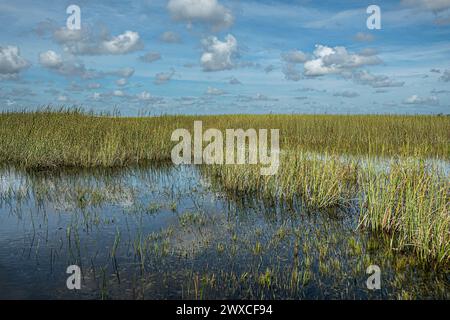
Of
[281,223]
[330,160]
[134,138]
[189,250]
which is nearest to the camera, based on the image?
[189,250]

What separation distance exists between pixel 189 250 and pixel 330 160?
4663mm

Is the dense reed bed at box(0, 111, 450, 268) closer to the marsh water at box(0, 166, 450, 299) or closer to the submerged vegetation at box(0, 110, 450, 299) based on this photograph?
the submerged vegetation at box(0, 110, 450, 299)

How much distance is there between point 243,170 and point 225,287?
533 centimetres

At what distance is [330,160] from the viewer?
345 inches

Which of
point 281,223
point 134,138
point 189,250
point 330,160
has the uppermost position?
point 134,138

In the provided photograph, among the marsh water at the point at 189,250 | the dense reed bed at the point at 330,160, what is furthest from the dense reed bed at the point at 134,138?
the marsh water at the point at 189,250

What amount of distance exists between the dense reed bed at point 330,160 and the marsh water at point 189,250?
435 mm

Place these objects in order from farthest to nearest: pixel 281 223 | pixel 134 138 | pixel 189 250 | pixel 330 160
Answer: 1. pixel 134 138
2. pixel 330 160
3. pixel 281 223
4. pixel 189 250

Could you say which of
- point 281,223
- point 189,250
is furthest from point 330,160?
point 189,250

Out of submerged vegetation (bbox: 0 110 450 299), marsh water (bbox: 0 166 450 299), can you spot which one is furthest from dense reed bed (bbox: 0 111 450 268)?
marsh water (bbox: 0 166 450 299)

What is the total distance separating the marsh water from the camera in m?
4.45

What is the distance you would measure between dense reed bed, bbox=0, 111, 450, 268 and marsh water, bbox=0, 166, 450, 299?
435 millimetres

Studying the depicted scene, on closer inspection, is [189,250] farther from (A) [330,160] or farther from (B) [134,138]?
(B) [134,138]

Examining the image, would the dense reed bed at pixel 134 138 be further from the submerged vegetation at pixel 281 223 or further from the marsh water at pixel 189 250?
the marsh water at pixel 189 250
